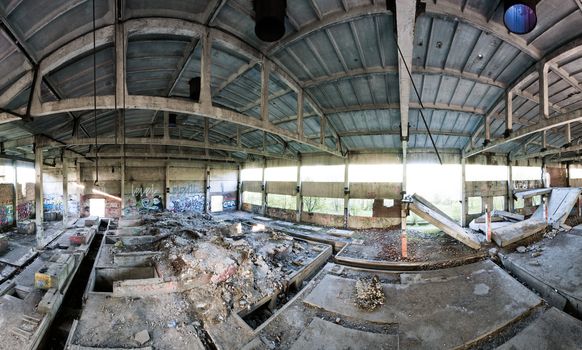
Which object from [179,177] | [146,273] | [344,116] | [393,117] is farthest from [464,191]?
[179,177]

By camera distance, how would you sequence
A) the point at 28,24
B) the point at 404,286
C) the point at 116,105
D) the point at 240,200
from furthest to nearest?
1. the point at 240,200
2. the point at 404,286
3. the point at 116,105
4. the point at 28,24

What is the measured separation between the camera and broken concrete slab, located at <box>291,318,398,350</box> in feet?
13.1

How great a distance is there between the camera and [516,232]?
865 centimetres

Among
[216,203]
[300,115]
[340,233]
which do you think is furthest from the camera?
[216,203]

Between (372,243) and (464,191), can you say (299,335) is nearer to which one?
(372,243)

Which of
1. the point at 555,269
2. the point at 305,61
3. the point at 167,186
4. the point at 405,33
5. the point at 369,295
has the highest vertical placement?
the point at 305,61

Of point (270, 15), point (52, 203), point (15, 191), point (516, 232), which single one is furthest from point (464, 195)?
point (52, 203)

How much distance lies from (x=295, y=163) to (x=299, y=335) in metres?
12.3

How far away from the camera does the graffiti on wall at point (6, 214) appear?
13.4 metres

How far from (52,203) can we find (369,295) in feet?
76.1

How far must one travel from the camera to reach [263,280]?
627 centimetres

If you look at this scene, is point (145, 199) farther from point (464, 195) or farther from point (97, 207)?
point (464, 195)

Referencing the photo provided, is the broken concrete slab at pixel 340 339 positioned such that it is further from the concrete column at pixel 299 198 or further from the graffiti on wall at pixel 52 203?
the graffiti on wall at pixel 52 203

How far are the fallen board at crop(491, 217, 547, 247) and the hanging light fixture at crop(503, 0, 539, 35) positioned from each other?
291 inches
